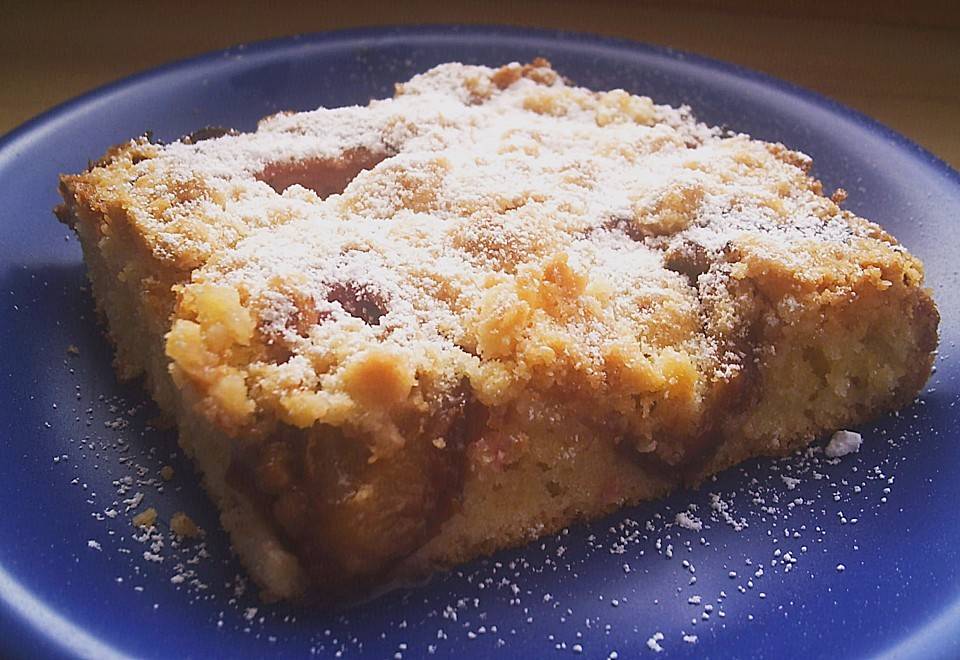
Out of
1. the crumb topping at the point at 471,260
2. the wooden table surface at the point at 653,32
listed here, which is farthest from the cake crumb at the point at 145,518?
the wooden table surface at the point at 653,32

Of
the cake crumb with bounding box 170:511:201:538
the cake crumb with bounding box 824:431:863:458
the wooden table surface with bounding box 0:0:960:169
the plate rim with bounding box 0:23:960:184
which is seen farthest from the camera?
the wooden table surface with bounding box 0:0:960:169

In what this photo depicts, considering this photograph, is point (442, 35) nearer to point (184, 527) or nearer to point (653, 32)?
point (653, 32)

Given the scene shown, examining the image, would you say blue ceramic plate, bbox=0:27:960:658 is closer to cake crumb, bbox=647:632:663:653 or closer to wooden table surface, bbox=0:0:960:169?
cake crumb, bbox=647:632:663:653

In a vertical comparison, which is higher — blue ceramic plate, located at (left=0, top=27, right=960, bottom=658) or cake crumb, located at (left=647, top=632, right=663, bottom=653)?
blue ceramic plate, located at (left=0, top=27, right=960, bottom=658)

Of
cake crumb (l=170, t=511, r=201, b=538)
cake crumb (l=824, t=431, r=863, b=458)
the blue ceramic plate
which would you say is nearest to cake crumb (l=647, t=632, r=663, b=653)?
the blue ceramic plate

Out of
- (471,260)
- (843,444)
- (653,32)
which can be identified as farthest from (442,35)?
(843,444)

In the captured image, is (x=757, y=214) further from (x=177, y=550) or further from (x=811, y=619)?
(x=177, y=550)

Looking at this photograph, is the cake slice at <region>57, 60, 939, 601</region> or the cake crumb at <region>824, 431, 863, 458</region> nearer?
the cake slice at <region>57, 60, 939, 601</region>
